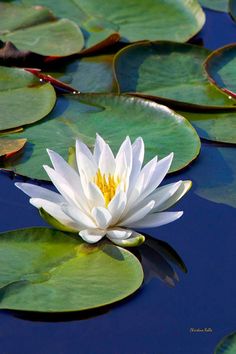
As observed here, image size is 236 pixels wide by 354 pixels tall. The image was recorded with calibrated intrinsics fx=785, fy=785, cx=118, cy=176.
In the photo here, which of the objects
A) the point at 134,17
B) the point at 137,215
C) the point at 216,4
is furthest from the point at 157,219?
the point at 216,4

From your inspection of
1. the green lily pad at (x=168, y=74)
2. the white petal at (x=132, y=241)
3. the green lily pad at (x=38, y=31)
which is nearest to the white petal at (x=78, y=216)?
the white petal at (x=132, y=241)

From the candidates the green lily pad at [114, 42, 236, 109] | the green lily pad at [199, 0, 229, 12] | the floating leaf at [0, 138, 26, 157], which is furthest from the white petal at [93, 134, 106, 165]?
the green lily pad at [199, 0, 229, 12]

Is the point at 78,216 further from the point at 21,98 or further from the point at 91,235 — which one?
the point at 21,98

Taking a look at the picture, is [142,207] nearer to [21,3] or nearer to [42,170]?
[42,170]

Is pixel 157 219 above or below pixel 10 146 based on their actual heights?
above

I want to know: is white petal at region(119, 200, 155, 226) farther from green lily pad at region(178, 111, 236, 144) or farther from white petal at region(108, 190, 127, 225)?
green lily pad at region(178, 111, 236, 144)

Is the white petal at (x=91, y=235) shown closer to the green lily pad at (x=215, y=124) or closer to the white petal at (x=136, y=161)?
the white petal at (x=136, y=161)

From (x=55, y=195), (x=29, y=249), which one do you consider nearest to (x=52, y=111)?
(x=55, y=195)
